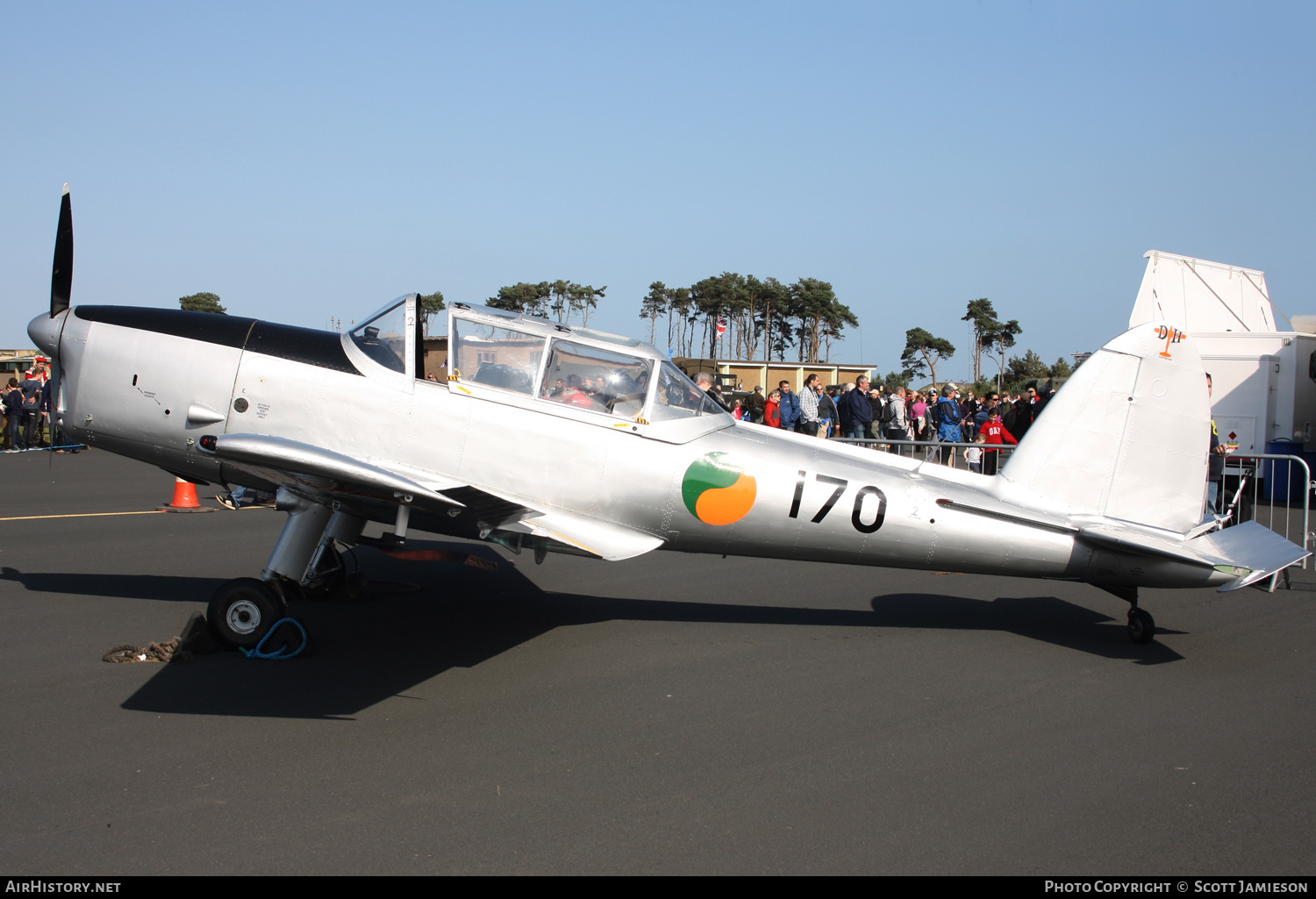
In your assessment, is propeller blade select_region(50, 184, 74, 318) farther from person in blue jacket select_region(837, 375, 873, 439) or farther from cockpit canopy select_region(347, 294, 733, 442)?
person in blue jacket select_region(837, 375, 873, 439)

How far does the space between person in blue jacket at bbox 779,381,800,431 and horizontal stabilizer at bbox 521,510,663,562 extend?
1187 centimetres

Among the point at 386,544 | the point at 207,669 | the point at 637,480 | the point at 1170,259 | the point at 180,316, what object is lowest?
the point at 207,669

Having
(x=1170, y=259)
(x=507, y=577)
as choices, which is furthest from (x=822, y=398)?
(x=507, y=577)

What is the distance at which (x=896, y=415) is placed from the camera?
60.5 ft

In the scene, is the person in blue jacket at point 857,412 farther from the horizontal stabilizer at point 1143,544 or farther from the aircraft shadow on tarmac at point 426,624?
the horizontal stabilizer at point 1143,544

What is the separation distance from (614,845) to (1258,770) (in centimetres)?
322

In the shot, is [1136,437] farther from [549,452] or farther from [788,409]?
[788,409]

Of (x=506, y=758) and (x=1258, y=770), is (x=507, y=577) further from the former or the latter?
(x=1258, y=770)

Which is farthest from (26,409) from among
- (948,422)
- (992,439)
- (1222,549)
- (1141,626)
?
(1222,549)

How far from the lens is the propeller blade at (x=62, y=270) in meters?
6.24

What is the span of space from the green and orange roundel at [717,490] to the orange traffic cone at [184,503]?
854 centimetres

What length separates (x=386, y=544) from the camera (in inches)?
248

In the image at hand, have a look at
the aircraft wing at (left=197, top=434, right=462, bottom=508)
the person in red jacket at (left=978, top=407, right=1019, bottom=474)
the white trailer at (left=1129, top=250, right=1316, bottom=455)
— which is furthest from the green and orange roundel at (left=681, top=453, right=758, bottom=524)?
the white trailer at (left=1129, top=250, right=1316, bottom=455)

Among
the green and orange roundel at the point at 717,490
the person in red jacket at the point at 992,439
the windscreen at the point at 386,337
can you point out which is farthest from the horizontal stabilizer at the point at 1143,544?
the person in red jacket at the point at 992,439
